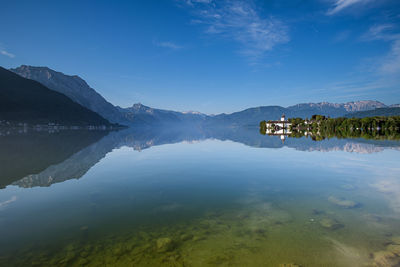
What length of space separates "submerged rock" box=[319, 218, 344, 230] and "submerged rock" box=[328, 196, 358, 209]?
313cm

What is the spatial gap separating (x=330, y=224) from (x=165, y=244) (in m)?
8.52

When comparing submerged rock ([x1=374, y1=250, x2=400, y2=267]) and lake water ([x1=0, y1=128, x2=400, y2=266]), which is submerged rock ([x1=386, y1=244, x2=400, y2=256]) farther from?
submerged rock ([x1=374, y1=250, x2=400, y2=267])

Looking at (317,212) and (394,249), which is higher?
(394,249)

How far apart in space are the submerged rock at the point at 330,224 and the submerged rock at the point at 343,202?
3.13m

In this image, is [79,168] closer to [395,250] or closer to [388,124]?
[395,250]

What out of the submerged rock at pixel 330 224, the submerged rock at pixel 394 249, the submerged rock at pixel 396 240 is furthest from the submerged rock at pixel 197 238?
the submerged rock at pixel 396 240

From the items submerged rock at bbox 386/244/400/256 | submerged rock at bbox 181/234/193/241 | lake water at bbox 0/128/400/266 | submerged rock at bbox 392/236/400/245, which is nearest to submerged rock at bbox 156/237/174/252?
lake water at bbox 0/128/400/266

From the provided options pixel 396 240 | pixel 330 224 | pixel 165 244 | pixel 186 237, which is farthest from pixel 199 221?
pixel 396 240

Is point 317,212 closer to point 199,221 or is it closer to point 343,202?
point 343,202

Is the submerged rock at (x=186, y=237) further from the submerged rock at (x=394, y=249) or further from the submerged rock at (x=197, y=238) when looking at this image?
the submerged rock at (x=394, y=249)

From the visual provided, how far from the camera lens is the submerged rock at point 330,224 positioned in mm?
10484

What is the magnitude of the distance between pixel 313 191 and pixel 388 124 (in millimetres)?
171165

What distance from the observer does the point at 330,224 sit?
1083 cm

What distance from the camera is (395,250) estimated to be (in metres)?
8.34
